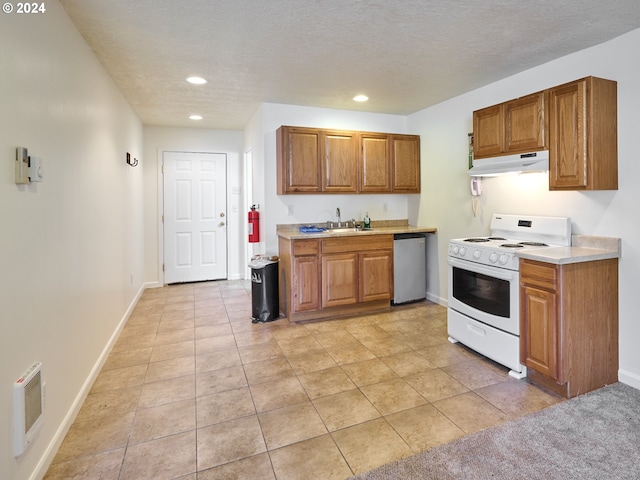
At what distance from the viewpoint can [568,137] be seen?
8.54ft

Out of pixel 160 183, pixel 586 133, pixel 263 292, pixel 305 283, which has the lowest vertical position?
pixel 263 292

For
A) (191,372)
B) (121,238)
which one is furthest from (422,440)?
(121,238)

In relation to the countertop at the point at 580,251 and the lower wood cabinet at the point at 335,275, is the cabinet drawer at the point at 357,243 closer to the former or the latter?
the lower wood cabinet at the point at 335,275

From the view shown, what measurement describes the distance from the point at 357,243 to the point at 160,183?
11.2 feet

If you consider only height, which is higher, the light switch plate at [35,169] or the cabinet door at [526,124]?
the cabinet door at [526,124]

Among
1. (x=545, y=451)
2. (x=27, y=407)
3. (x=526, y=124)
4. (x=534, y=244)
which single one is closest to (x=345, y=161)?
(x=526, y=124)

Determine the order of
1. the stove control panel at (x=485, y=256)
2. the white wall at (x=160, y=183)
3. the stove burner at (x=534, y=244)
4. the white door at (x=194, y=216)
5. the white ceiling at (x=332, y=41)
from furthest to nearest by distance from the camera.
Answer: the white door at (x=194, y=216)
the white wall at (x=160, y=183)
the stove burner at (x=534, y=244)
the stove control panel at (x=485, y=256)
the white ceiling at (x=332, y=41)

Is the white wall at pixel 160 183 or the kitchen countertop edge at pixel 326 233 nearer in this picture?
the kitchen countertop edge at pixel 326 233

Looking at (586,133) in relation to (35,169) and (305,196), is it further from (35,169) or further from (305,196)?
(35,169)

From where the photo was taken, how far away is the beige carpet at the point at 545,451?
1.74 m

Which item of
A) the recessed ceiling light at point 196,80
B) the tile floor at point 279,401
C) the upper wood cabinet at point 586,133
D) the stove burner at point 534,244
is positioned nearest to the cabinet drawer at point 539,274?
the stove burner at point 534,244

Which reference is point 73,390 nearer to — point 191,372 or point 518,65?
point 191,372

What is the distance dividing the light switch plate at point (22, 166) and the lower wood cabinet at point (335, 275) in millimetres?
2407

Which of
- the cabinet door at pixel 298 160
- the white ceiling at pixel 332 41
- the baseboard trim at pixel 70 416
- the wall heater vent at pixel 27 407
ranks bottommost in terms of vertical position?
the baseboard trim at pixel 70 416
